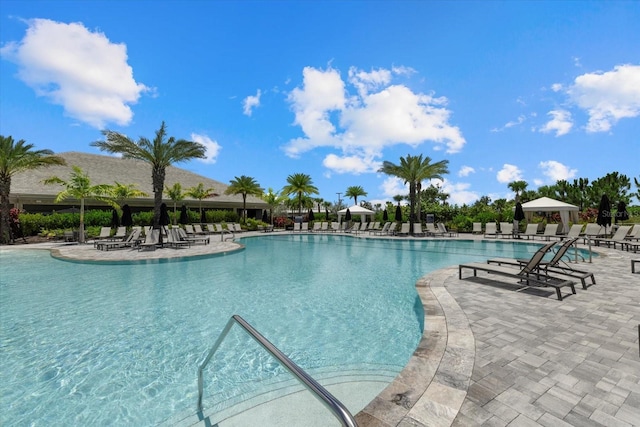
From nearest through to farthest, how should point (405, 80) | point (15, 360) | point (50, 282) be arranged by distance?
point (15, 360)
point (50, 282)
point (405, 80)

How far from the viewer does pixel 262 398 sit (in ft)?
10.4

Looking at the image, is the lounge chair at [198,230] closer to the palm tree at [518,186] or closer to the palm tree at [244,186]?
the palm tree at [244,186]

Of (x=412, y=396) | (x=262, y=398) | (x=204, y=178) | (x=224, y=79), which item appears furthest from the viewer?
(x=204, y=178)

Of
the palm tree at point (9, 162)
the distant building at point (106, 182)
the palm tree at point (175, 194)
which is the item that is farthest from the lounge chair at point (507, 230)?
the palm tree at point (9, 162)

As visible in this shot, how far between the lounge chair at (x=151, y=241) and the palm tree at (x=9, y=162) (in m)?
10.6

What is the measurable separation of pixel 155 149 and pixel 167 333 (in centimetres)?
1479

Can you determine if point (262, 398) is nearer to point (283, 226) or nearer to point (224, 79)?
point (224, 79)

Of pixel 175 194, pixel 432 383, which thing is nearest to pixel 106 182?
pixel 175 194

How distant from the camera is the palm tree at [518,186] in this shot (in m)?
48.6

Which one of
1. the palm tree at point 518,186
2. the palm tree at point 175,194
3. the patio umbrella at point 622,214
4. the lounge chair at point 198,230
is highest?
the palm tree at point 518,186

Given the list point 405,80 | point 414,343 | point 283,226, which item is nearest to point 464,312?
point 414,343

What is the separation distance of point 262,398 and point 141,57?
12.8 m

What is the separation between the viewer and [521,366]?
3.10 m

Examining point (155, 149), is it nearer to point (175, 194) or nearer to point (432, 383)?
point (175, 194)
